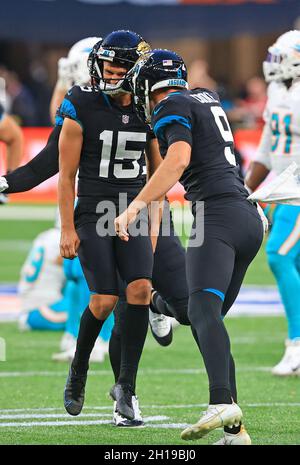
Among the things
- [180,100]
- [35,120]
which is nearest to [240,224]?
[180,100]

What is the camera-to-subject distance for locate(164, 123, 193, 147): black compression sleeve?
483cm

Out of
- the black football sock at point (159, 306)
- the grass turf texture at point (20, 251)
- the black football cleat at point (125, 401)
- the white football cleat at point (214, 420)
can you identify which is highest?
the white football cleat at point (214, 420)

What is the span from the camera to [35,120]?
1988 centimetres

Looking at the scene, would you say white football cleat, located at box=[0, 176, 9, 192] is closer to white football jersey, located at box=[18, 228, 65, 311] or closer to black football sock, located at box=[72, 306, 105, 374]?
black football sock, located at box=[72, 306, 105, 374]

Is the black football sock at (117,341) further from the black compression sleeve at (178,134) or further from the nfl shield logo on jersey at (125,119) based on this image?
the black compression sleeve at (178,134)

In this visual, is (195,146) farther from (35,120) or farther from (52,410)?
(35,120)

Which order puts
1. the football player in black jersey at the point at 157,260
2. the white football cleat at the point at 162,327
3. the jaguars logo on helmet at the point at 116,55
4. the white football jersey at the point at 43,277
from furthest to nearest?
the white football jersey at the point at 43,277 → the white football cleat at the point at 162,327 → the football player in black jersey at the point at 157,260 → the jaguars logo on helmet at the point at 116,55

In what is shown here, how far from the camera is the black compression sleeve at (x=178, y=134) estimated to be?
4828 millimetres

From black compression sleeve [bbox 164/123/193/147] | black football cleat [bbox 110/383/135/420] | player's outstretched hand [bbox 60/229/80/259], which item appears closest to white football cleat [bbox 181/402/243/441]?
black football cleat [bbox 110/383/135/420]

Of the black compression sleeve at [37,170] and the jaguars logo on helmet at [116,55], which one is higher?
the jaguars logo on helmet at [116,55]

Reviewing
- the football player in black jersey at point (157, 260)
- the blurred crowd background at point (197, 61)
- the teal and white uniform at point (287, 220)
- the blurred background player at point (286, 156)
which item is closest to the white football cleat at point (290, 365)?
the blurred background player at point (286, 156)

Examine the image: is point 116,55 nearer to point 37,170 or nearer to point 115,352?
point 37,170

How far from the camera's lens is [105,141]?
18.1ft

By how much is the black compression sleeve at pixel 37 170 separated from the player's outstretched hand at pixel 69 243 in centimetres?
36
